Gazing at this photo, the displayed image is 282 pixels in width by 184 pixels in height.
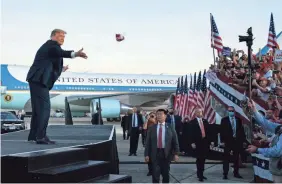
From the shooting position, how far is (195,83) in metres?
13.7

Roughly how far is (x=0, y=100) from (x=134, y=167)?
68.6 feet

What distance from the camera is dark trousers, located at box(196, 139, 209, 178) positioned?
816 cm

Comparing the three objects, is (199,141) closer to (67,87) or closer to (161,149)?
(161,149)

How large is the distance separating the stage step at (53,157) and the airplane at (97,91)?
23.0m

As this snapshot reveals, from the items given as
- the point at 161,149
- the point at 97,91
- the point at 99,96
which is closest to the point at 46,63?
the point at 161,149

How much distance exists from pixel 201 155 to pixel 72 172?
15.5 ft

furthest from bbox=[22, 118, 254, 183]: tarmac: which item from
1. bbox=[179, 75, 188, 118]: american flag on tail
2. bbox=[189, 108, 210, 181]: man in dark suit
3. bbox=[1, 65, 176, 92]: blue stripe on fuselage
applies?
bbox=[1, 65, 176, 92]: blue stripe on fuselage

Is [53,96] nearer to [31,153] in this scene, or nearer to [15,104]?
[15,104]

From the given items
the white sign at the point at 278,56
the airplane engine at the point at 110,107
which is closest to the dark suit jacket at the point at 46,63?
the white sign at the point at 278,56

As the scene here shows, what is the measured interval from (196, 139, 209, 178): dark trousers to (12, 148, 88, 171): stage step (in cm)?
401

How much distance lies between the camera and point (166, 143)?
6.47 meters

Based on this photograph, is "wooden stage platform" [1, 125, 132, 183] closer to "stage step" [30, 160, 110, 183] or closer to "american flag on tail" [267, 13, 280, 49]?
"stage step" [30, 160, 110, 183]

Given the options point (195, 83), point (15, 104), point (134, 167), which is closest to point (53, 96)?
point (15, 104)

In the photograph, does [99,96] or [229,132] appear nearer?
[229,132]
